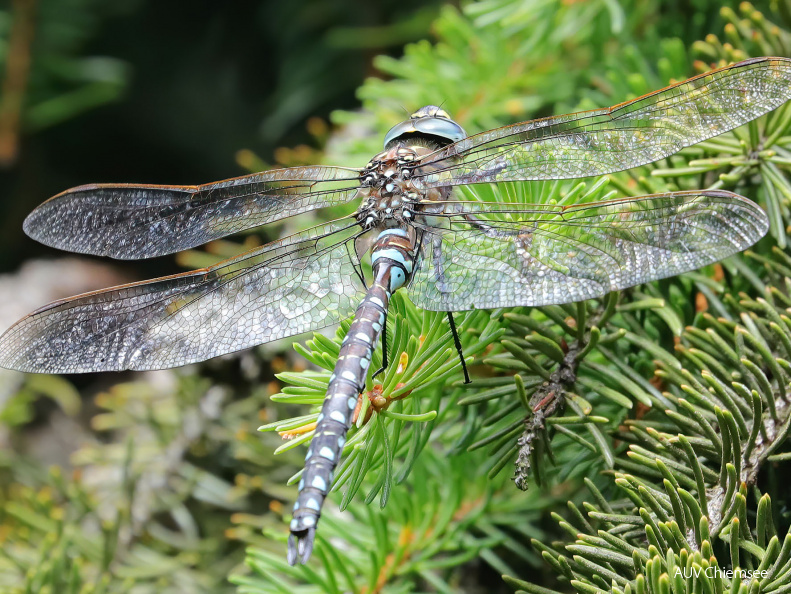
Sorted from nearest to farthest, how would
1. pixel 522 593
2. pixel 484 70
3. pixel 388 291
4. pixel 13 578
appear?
pixel 522 593
pixel 388 291
pixel 13 578
pixel 484 70

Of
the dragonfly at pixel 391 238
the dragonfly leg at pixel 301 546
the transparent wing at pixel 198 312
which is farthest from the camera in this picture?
the transparent wing at pixel 198 312

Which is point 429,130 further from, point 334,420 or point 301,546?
point 301,546

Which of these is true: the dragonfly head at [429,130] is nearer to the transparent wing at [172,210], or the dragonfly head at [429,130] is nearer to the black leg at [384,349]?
the transparent wing at [172,210]

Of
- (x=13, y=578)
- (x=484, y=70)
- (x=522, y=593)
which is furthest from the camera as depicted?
(x=484, y=70)

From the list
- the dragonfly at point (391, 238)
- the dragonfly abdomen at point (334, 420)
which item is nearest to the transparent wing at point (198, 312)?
the dragonfly at point (391, 238)

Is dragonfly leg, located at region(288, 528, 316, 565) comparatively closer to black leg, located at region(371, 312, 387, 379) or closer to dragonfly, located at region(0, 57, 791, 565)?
dragonfly, located at region(0, 57, 791, 565)

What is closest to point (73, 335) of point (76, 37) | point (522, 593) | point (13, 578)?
point (13, 578)

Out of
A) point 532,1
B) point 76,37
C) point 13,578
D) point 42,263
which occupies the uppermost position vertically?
point 76,37

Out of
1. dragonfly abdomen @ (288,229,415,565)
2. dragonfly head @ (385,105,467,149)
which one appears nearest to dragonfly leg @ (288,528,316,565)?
dragonfly abdomen @ (288,229,415,565)

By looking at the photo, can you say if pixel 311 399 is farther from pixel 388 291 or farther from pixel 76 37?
pixel 76 37
